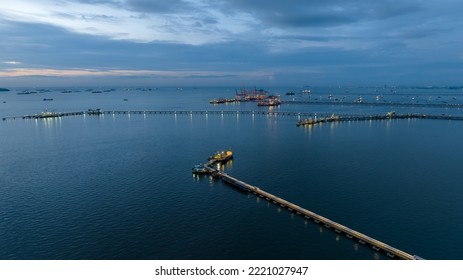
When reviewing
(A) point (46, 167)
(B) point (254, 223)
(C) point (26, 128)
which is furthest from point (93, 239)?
(C) point (26, 128)

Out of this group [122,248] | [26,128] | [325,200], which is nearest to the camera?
[122,248]

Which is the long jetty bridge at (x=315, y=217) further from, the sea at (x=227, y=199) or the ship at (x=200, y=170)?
the sea at (x=227, y=199)

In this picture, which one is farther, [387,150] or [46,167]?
[387,150]

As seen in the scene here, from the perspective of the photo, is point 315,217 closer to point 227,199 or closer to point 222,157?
point 227,199

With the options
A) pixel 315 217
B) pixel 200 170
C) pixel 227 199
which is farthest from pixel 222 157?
pixel 315 217

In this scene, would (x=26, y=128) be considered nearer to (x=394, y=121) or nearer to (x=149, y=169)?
(x=149, y=169)

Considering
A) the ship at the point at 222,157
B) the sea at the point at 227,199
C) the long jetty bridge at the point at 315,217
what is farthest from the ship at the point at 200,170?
the ship at the point at 222,157

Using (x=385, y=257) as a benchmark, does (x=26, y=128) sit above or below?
above
